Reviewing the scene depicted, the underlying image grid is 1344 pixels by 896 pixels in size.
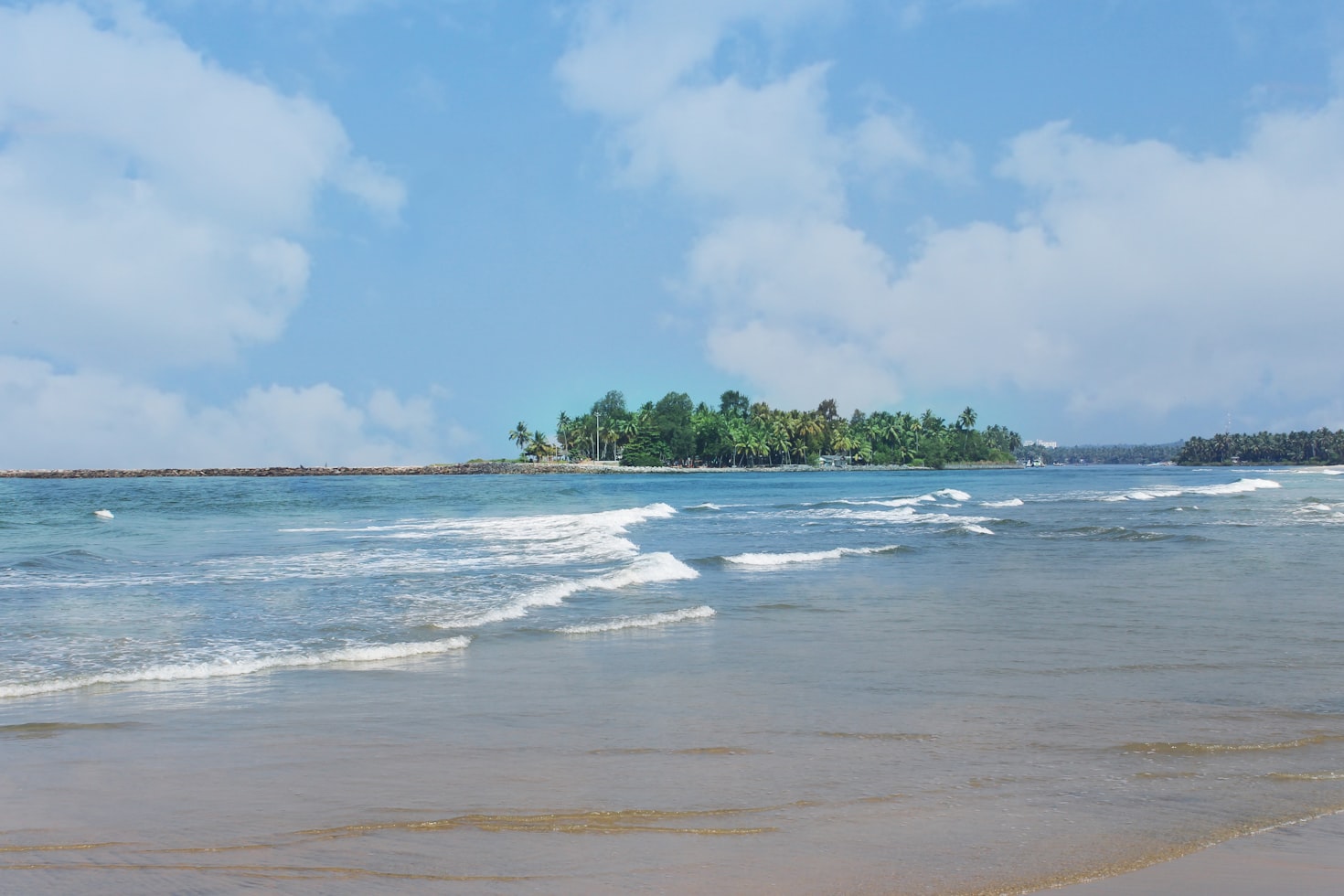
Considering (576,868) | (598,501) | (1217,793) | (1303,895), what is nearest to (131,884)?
(576,868)

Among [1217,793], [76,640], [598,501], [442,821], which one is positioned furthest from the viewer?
[598,501]

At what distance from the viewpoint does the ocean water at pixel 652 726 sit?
199 inches

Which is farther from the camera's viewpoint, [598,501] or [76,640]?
[598,501]

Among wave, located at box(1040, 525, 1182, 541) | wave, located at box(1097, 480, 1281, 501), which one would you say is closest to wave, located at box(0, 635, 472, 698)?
wave, located at box(1040, 525, 1182, 541)

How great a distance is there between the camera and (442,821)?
551cm

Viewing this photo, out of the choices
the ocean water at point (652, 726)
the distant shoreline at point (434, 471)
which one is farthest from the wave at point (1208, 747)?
the distant shoreline at point (434, 471)

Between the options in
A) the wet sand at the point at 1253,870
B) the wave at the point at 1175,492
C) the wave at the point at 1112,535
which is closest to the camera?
the wet sand at the point at 1253,870

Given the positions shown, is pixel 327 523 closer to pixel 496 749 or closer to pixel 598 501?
pixel 598 501

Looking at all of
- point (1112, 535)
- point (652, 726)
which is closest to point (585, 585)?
point (652, 726)

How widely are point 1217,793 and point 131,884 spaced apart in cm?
601

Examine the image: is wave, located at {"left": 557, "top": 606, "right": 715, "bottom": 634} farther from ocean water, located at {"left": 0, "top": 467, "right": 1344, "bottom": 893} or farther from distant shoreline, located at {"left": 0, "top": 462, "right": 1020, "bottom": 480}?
distant shoreline, located at {"left": 0, "top": 462, "right": 1020, "bottom": 480}

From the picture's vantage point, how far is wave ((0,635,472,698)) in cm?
923

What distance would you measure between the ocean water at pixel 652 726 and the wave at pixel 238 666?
0.06m

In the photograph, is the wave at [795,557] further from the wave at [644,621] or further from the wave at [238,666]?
the wave at [238,666]
